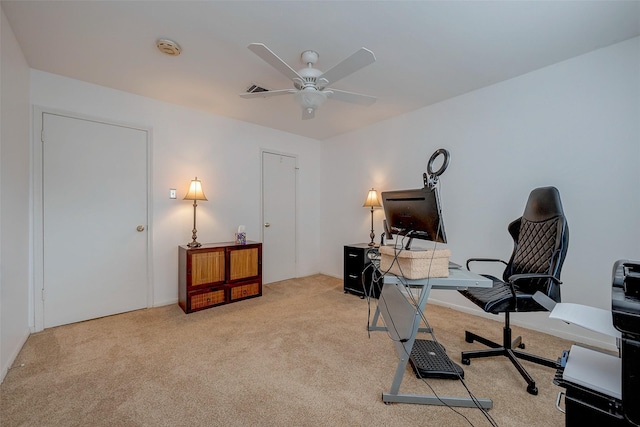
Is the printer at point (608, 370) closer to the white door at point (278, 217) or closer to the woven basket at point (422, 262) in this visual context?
the woven basket at point (422, 262)

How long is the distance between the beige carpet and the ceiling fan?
203 cm

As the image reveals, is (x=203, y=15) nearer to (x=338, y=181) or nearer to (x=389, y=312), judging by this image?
(x=389, y=312)

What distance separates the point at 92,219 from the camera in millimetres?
2775

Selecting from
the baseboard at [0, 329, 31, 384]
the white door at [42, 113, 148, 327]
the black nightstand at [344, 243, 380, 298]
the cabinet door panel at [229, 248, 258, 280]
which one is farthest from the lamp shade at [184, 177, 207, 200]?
the black nightstand at [344, 243, 380, 298]

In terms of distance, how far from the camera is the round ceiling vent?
2057mm

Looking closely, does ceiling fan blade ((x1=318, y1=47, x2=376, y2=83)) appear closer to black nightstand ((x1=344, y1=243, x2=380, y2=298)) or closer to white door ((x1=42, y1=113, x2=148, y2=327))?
black nightstand ((x1=344, y1=243, x2=380, y2=298))

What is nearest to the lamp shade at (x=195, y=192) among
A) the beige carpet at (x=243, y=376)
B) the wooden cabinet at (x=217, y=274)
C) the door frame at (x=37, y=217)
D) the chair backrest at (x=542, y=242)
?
the wooden cabinet at (x=217, y=274)

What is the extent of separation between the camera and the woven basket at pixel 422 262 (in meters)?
1.49

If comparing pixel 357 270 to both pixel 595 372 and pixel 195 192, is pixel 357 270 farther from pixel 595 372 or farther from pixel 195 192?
pixel 595 372

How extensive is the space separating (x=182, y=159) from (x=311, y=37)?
225 cm

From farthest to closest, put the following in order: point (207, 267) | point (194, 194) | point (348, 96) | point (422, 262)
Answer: point (194, 194), point (207, 267), point (348, 96), point (422, 262)

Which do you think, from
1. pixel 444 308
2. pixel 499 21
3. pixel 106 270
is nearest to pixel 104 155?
pixel 106 270

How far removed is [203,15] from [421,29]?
154 cm

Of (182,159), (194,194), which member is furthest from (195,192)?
(182,159)
